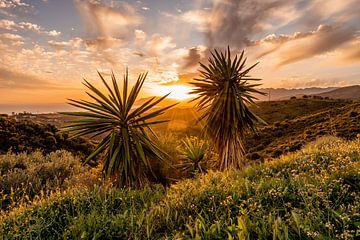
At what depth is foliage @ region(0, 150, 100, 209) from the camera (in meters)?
7.39

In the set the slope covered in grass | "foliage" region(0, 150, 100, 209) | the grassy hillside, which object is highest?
the slope covered in grass

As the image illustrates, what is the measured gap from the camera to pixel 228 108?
362 inches

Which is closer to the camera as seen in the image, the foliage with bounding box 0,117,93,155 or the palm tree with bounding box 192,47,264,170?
the palm tree with bounding box 192,47,264,170

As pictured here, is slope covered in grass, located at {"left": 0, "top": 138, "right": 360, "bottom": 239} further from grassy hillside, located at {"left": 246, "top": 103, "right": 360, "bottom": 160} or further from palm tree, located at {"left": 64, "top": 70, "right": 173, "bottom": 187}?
grassy hillside, located at {"left": 246, "top": 103, "right": 360, "bottom": 160}

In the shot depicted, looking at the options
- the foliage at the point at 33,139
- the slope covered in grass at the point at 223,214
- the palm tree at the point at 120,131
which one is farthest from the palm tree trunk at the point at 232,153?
the foliage at the point at 33,139

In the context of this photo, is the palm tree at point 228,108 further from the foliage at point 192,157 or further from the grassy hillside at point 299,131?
the grassy hillside at point 299,131

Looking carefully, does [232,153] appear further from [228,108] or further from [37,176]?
[37,176]

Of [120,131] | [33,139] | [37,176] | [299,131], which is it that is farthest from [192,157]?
[299,131]

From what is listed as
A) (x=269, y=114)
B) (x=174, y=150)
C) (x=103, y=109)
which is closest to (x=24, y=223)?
(x=103, y=109)

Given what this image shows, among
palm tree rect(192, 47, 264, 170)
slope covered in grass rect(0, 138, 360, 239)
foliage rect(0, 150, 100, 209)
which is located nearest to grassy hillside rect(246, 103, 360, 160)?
palm tree rect(192, 47, 264, 170)

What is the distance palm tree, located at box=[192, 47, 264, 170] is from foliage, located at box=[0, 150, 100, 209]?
4.69 m

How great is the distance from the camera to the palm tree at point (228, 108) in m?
9.31

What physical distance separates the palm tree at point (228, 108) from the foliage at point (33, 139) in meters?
8.90

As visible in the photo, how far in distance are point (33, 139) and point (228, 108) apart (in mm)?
12226
